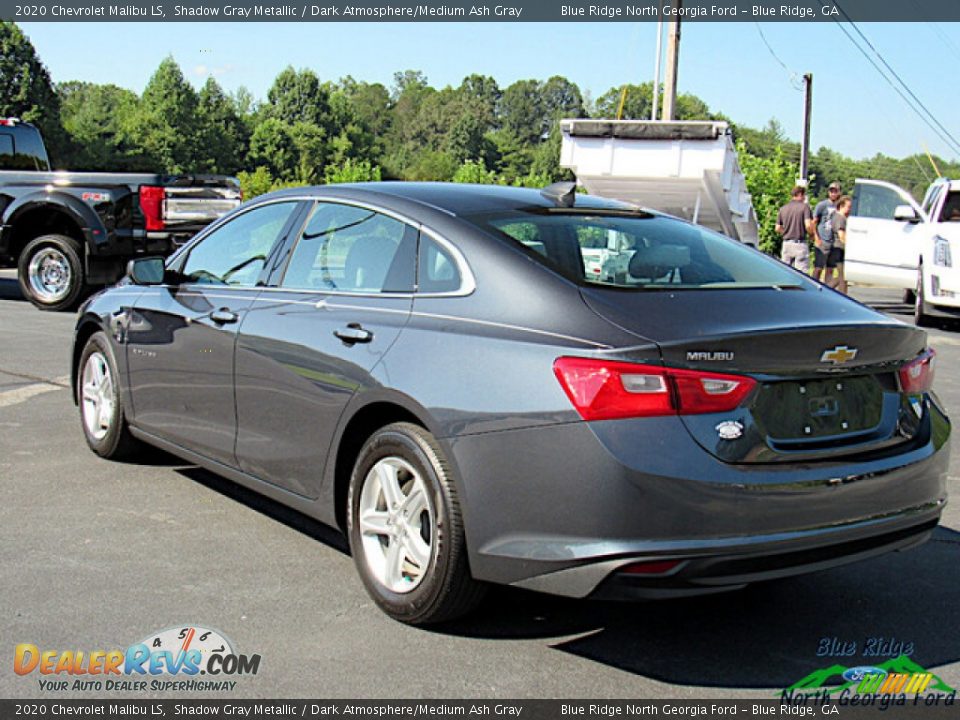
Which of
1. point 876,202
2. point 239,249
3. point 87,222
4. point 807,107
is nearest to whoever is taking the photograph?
point 239,249

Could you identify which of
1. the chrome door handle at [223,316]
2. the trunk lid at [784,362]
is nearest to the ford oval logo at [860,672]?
the trunk lid at [784,362]

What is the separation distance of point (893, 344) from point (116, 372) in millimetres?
3868

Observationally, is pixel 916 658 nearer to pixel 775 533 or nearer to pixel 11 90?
pixel 775 533

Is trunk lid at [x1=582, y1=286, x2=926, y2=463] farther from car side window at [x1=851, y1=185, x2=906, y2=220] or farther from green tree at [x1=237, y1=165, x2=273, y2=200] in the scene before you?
green tree at [x1=237, y1=165, x2=273, y2=200]

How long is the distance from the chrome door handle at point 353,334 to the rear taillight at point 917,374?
1824mm

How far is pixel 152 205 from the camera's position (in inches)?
536

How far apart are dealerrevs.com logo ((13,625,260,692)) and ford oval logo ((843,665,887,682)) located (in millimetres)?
1855

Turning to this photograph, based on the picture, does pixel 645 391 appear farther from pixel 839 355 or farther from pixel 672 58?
pixel 672 58

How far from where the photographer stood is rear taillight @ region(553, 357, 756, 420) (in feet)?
10.7

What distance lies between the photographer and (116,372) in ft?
19.1

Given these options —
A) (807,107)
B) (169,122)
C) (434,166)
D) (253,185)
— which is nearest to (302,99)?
(434,166)

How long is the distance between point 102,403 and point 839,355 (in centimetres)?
407

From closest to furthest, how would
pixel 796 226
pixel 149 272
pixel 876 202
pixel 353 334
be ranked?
pixel 353 334 → pixel 149 272 → pixel 796 226 → pixel 876 202

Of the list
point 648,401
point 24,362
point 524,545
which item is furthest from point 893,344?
point 24,362
